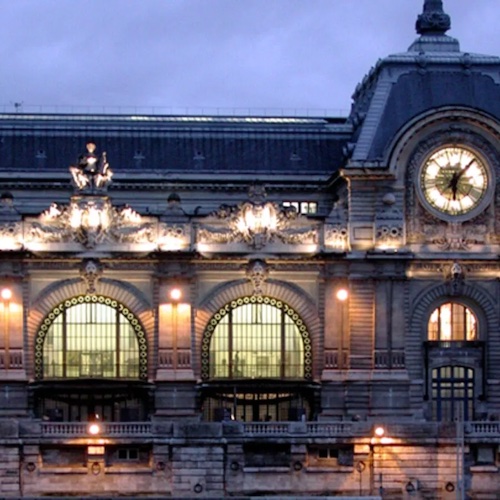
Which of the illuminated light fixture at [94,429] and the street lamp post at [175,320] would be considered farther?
the street lamp post at [175,320]

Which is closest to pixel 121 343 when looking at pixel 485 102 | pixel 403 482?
pixel 403 482

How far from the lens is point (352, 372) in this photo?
303 feet

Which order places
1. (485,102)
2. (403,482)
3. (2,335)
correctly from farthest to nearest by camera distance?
(485,102) < (2,335) < (403,482)

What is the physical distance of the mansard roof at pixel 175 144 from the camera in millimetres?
101375

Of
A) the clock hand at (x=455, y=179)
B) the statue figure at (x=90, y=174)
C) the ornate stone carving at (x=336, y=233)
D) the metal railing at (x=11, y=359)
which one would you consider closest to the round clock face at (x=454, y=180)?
the clock hand at (x=455, y=179)

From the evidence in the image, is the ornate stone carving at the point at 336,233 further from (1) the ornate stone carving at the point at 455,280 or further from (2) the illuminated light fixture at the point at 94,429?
(2) the illuminated light fixture at the point at 94,429

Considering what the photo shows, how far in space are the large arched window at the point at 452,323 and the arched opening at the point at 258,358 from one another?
24.8ft

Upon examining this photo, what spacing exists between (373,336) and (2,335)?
2162 cm

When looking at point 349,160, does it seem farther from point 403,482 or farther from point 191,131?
point 403,482

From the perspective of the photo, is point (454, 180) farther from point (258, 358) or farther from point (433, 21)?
point (258, 358)

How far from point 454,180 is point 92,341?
2361 cm

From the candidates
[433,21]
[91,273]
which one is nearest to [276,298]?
[91,273]

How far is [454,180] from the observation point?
9444cm

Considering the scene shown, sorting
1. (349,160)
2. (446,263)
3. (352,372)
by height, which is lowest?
(352,372)
